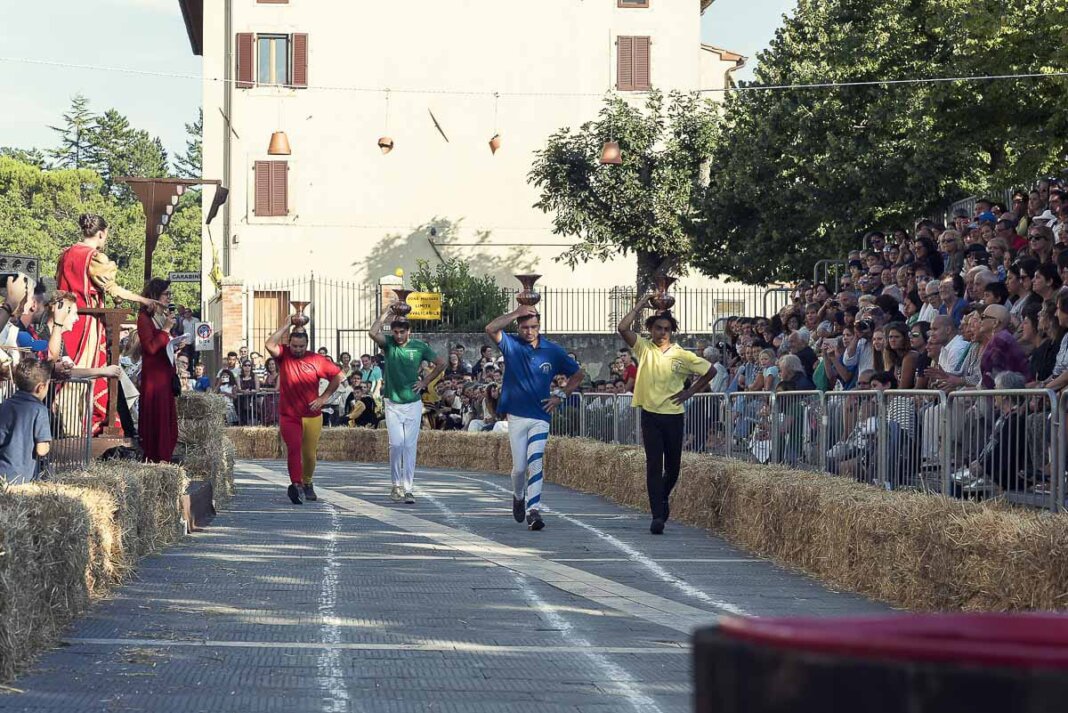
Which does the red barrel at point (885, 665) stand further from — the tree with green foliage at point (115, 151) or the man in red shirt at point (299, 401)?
the tree with green foliage at point (115, 151)

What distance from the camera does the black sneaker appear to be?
15.5 m

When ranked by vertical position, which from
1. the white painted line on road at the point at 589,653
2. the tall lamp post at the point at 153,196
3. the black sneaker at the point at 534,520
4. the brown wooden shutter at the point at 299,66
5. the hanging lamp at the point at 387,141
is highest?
the brown wooden shutter at the point at 299,66

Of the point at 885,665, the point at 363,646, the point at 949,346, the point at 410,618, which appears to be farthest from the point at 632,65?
the point at 885,665

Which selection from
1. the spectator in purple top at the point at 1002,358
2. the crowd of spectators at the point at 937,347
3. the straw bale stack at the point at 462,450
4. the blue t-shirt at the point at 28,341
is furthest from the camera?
the straw bale stack at the point at 462,450

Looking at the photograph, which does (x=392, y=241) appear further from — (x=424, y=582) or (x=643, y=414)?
(x=424, y=582)

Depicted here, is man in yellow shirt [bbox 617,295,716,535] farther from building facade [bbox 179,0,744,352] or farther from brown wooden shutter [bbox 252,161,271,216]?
brown wooden shutter [bbox 252,161,271,216]

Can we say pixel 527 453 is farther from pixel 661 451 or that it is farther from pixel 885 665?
pixel 885 665

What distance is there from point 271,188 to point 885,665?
50.0 meters

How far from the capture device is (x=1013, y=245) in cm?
1809

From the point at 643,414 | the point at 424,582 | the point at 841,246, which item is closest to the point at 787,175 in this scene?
the point at 841,246

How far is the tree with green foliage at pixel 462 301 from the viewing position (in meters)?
45.8

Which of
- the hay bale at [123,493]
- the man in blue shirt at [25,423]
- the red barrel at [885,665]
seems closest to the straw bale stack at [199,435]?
the hay bale at [123,493]

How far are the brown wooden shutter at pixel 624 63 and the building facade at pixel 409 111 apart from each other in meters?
0.05

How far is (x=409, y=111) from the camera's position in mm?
52281
